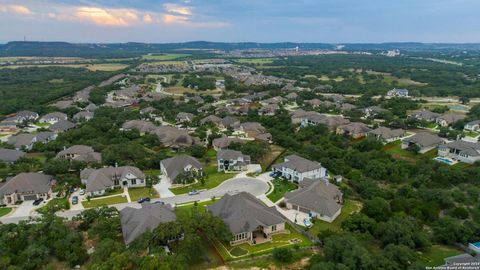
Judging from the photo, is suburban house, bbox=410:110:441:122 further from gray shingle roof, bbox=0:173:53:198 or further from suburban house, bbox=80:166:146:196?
gray shingle roof, bbox=0:173:53:198

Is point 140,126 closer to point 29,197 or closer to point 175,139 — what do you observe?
point 175,139

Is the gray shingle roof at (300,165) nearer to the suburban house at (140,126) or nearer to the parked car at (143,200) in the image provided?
the parked car at (143,200)

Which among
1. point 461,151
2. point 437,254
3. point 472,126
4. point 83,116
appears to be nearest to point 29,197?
point 83,116

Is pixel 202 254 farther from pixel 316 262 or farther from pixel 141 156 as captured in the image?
pixel 141 156

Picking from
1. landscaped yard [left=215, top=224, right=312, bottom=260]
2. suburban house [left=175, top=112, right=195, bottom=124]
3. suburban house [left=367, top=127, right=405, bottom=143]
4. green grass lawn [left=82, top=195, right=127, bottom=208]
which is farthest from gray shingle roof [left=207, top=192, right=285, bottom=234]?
suburban house [left=175, top=112, right=195, bottom=124]

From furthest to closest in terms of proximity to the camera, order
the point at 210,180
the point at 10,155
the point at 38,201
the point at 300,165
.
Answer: the point at 10,155 < the point at 210,180 < the point at 300,165 < the point at 38,201

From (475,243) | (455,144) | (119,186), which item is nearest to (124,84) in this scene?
(119,186)

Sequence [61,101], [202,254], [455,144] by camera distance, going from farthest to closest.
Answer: [61,101] < [455,144] < [202,254]

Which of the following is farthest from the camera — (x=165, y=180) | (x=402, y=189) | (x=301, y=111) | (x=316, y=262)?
(x=301, y=111)
